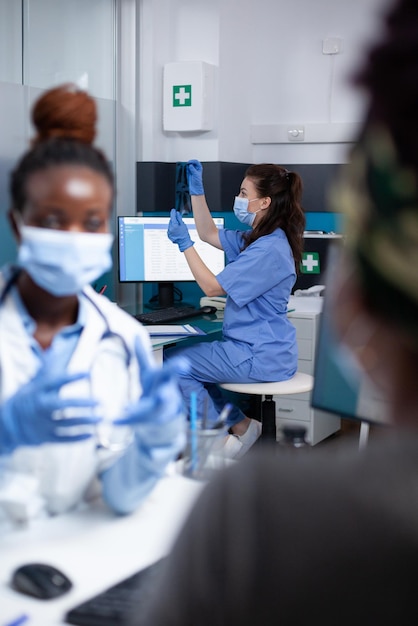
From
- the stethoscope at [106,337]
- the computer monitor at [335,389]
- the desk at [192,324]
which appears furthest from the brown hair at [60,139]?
the desk at [192,324]

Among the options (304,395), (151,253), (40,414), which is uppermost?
(40,414)

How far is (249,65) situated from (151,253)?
142cm

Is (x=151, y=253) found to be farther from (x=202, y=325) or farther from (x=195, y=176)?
(x=202, y=325)

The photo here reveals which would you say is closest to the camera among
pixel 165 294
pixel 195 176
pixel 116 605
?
pixel 116 605

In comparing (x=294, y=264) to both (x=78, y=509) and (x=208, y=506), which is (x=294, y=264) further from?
(x=208, y=506)

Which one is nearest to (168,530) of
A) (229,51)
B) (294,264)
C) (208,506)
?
(208,506)

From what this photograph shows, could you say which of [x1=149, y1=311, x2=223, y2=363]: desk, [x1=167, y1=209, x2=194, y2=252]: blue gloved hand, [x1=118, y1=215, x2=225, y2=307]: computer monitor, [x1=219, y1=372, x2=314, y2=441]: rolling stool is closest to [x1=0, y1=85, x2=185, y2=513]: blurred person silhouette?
[x1=149, y1=311, x2=223, y2=363]: desk

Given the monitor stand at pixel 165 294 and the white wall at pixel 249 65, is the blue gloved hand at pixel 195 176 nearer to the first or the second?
the monitor stand at pixel 165 294

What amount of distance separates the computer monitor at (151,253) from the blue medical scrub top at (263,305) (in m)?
0.48

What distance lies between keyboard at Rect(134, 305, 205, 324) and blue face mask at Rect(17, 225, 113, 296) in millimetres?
1938

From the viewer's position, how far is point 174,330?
324 centimetres

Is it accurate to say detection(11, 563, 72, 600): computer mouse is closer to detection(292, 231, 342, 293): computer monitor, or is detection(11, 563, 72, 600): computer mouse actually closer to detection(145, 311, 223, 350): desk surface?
detection(145, 311, 223, 350): desk surface

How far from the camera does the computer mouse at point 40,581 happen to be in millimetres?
1069

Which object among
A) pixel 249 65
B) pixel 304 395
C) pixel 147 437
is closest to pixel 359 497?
pixel 147 437
